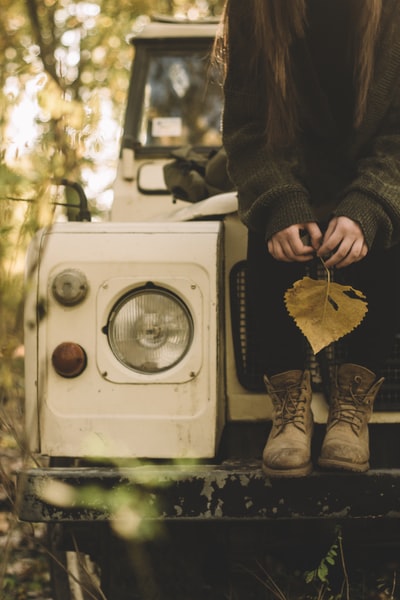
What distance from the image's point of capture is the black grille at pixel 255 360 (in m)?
2.24

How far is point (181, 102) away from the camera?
3.65m

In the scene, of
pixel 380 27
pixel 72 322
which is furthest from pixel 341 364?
pixel 380 27

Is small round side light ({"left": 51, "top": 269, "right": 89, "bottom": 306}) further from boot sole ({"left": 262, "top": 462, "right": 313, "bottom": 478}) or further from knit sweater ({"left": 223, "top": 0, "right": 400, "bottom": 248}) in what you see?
boot sole ({"left": 262, "top": 462, "right": 313, "bottom": 478})

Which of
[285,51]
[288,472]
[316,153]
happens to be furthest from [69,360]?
[285,51]

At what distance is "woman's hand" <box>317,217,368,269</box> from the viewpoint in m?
1.88

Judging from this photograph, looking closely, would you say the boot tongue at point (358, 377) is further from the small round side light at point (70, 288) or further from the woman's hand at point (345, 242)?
the small round side light at point (70, 288)

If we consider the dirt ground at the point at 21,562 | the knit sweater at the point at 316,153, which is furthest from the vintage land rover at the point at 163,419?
the dirt ground at the point at 21,562

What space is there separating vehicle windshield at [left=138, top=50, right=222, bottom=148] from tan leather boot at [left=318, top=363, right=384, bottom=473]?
5.91ft

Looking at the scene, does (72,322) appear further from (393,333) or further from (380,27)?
(380,27)

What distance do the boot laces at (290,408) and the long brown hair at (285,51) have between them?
63 centimetres

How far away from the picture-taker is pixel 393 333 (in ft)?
6.79

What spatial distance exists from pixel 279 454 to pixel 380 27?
3.55ft

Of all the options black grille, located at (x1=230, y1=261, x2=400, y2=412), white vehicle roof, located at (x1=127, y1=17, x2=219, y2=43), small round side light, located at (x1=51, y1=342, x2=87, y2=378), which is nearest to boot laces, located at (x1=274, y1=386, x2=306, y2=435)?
black grille, located at (x1=230, y1=261, x2=400, y2=412)

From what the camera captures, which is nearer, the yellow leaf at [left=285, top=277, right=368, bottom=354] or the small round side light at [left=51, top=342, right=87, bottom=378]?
the yellow leaf at [left=285, top=277, right=368, bottom=354]
